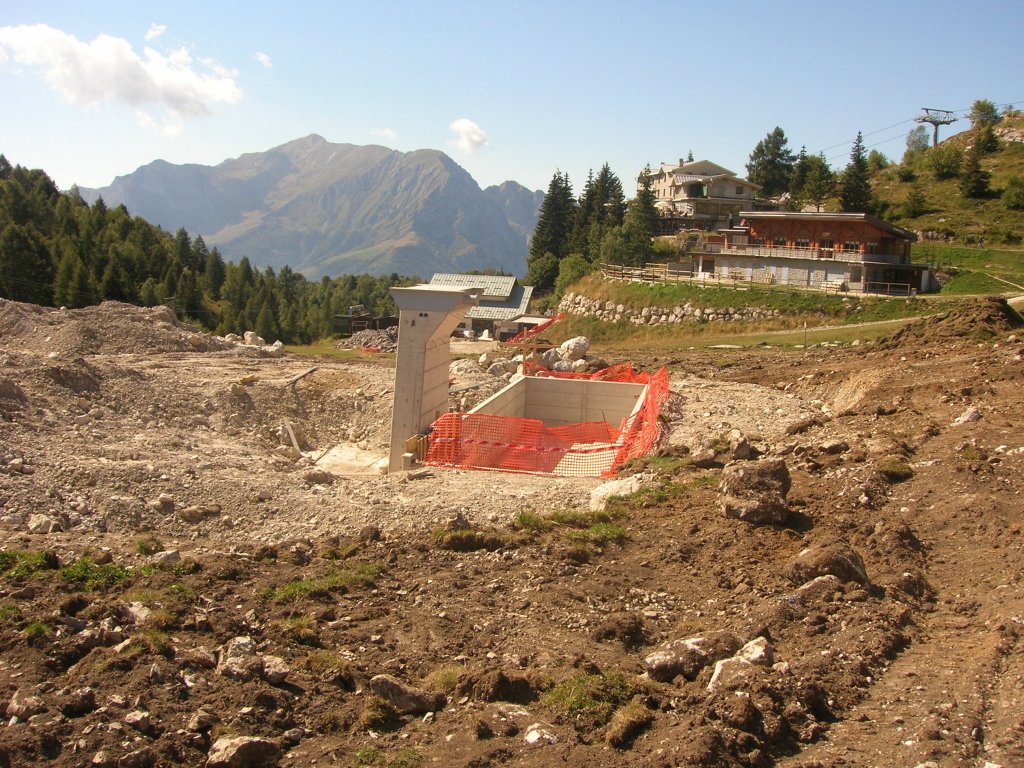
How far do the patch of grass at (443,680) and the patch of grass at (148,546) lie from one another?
530 cm

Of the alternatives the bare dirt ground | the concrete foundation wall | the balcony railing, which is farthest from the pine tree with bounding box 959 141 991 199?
the bare dirt ground

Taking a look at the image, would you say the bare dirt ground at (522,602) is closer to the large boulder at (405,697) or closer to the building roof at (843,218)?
the large boulder at (405,697)

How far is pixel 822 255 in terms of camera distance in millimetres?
49250

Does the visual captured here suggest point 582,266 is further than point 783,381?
Yes

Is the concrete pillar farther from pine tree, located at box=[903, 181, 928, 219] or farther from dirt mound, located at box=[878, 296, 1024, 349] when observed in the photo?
pine tree, located at box=[903, 181, 928, 219]

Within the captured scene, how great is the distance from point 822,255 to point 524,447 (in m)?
34.6

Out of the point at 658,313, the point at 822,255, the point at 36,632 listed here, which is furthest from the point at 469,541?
the point at 822,255

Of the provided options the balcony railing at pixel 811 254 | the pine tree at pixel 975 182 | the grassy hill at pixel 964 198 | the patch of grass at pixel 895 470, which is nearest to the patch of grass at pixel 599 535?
the patch of grass at pixel 895 470

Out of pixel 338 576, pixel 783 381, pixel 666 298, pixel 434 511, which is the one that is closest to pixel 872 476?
pixel 434 511

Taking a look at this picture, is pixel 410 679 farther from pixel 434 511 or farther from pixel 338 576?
pixel 434 511

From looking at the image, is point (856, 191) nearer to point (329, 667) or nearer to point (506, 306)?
point (506, 306)

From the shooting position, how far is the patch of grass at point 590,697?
704cm

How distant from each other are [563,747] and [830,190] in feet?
247

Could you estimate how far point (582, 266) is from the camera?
64.1m
